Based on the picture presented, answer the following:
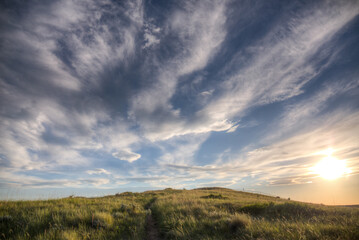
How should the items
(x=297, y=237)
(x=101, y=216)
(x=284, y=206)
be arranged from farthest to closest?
1. (x=284, y=206)
2. (x=101, y=216)
3. (x=297, y=237)

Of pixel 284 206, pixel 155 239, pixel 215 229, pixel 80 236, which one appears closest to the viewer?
pixel 80 236

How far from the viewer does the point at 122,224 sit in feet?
26.9

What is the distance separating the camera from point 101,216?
8094 millimetres

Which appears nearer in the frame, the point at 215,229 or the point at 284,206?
the point at 215,229

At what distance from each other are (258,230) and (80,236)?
6290 millimetres

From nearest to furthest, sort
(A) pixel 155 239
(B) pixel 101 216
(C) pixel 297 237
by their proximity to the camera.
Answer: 1. (C) pixel 297 237
2. (A) pixel 155 239
3. (B) pixel 101 216

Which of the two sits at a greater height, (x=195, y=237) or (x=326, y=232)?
(x=326, y=232)

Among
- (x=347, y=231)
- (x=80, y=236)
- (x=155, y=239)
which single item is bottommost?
(x=155, y=239)

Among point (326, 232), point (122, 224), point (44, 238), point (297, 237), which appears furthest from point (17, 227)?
point (326, 232)

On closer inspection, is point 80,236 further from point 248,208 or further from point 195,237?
point 248,208

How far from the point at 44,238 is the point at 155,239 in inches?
161

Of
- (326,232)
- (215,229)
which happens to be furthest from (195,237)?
(326,232)

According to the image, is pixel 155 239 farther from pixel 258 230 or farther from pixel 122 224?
pixel 258 230

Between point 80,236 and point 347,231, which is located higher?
point 347,231
